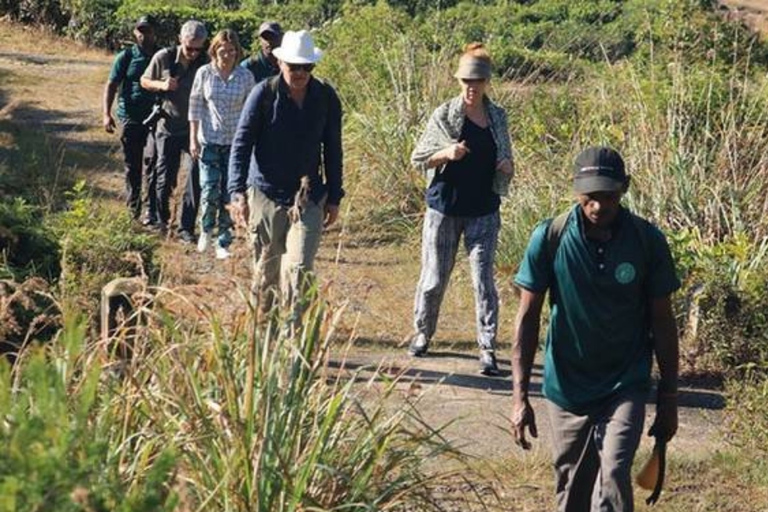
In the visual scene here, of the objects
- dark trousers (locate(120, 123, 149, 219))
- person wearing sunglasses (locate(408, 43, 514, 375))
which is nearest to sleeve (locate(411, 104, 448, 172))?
person wearing sunglasses (locate(408, 43, 514, 375))

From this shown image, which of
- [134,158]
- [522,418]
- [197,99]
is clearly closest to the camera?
[522,418]

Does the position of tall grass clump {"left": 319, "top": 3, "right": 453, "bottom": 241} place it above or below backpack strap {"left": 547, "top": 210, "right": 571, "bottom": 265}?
below

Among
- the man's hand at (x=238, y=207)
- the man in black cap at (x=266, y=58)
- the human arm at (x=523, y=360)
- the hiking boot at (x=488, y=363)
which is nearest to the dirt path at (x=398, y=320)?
the hiking boot at (x=488, y=363)

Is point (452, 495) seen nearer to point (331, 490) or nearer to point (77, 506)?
point (331, 490)

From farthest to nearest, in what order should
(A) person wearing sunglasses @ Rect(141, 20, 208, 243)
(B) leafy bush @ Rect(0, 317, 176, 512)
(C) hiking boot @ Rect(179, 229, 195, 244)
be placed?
(C) hiking boot @ Rect(179, 229, 195, 244)
(A) person wearing sunglasses @ Rect(141, 20, 208, 243)
(B) leafy bush @ Rect(0, 317, 176, 512)

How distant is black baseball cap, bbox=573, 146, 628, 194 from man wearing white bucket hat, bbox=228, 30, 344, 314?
8.57 ft

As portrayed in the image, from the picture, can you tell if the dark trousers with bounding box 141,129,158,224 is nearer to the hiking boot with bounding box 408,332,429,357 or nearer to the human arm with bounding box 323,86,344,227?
the hiking boot with bounding box 408,332,429,357

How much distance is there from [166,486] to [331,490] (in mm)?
992

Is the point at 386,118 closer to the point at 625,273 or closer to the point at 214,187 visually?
the point at 214,187

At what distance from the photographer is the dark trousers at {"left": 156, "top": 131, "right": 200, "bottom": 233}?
40.3ft

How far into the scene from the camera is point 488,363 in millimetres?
9227

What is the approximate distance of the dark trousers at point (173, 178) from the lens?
12.3 meters

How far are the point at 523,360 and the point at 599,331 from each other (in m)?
0.36

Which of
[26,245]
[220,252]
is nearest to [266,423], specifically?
[26,245]
